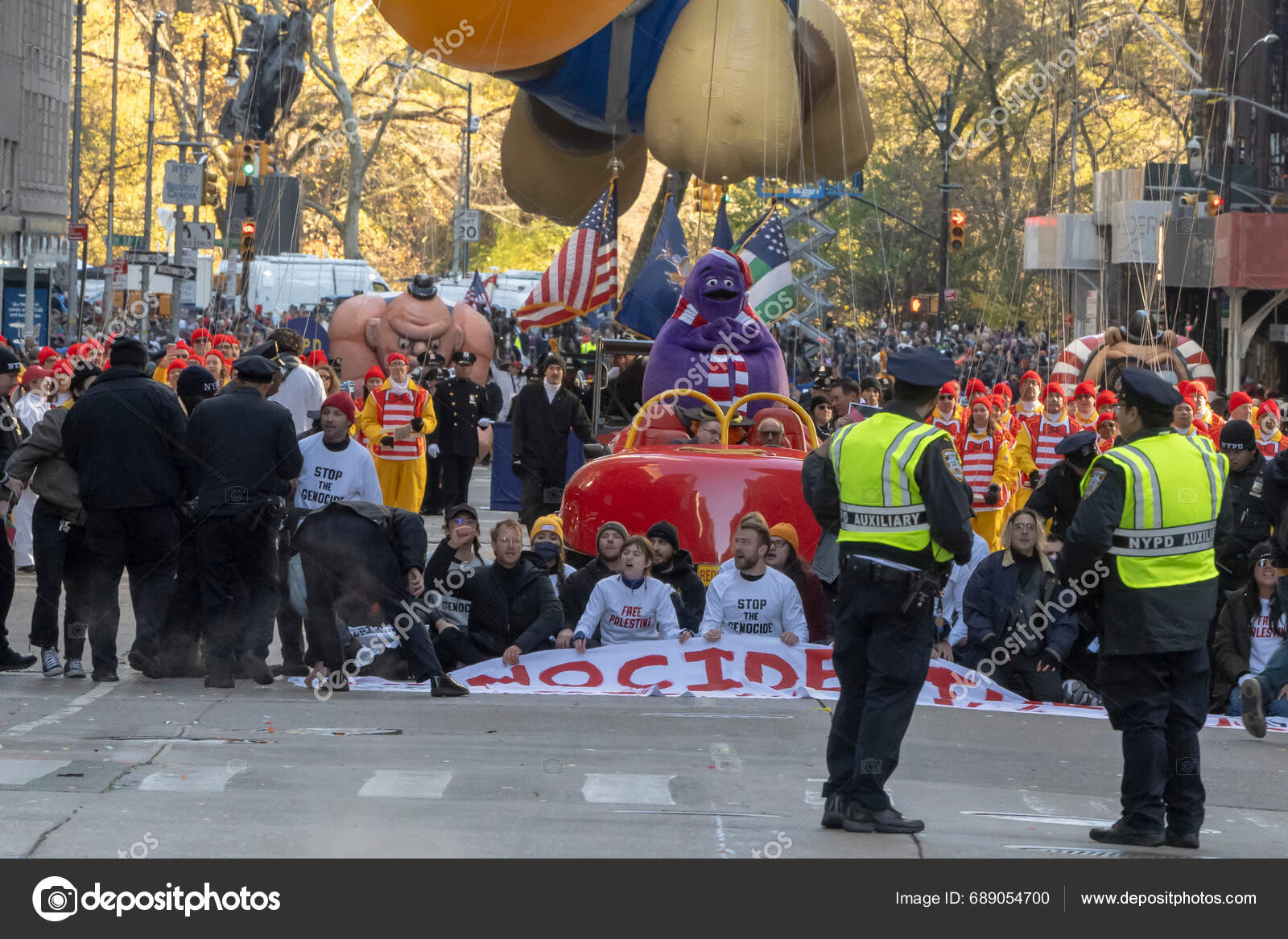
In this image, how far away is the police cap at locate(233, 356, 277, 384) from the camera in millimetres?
10094

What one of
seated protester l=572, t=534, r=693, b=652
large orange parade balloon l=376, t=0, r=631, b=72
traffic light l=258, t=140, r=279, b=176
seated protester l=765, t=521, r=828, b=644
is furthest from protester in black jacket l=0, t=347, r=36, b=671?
traffic light l=258, t=140, r=279, b=176

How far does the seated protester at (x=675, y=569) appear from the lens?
36.1ft

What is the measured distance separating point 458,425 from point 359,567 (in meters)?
9.05

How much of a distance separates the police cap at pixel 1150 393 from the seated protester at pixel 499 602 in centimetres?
443

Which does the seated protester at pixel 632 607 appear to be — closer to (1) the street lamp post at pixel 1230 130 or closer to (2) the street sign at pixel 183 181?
(2) the street sign at pixel 183 181

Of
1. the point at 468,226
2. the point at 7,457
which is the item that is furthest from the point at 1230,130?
the point at 7,457

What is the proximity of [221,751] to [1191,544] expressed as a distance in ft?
12.9

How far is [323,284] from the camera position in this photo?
4622cm

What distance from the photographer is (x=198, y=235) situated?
25344 millimetres

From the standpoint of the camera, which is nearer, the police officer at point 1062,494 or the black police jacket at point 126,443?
A: the black police jacket at point 126,443

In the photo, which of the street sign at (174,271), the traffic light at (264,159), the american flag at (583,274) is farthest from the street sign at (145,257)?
the american flag at (583,274)

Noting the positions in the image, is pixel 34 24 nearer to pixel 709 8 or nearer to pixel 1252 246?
pixel 1252 246

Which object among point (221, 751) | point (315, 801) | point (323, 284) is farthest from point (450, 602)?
point (323, 284)

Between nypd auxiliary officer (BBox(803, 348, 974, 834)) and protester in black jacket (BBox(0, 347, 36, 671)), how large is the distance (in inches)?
215
